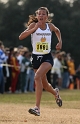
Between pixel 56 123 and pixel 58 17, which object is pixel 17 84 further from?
pixel 58 17

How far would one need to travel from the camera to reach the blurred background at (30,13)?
237ft

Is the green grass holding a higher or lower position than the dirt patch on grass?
lower

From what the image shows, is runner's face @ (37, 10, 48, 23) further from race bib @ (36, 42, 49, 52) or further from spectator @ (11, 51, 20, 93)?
spectator @ (11, 51, 20, 93)

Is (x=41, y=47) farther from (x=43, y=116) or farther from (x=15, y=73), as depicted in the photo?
(x=15, y=73)

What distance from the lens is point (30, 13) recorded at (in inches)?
3113

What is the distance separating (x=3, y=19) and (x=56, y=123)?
224ft

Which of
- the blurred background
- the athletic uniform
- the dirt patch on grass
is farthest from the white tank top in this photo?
the blurred background

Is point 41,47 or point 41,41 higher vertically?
point 41,41

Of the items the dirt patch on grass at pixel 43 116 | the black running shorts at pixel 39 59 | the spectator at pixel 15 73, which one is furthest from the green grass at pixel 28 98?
the black running shorts at pixel 39 59

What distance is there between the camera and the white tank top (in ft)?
40.8

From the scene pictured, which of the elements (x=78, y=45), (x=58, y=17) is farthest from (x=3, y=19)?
(x=78, y=45)

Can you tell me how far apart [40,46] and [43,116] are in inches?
57.6

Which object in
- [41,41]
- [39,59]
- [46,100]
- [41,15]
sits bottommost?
[46,100]

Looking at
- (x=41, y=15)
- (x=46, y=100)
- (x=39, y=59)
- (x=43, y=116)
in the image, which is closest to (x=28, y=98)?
(x=46, y=100)
